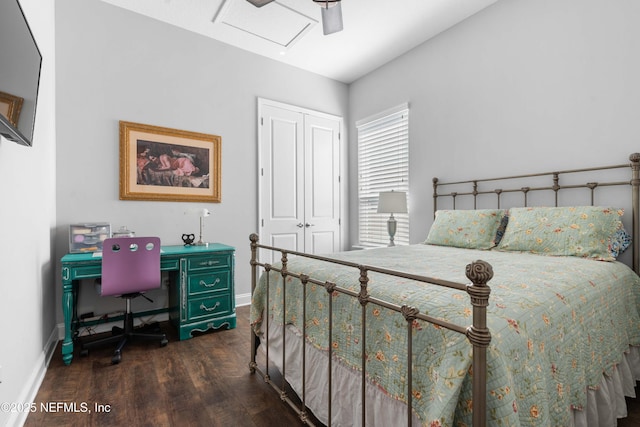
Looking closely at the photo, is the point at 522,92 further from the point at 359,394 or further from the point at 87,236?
the point at 87,236

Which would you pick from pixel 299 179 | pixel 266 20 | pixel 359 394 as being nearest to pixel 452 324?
pixel 359 394

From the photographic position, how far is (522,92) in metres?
2.70

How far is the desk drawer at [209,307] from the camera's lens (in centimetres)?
275

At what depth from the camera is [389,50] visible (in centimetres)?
369

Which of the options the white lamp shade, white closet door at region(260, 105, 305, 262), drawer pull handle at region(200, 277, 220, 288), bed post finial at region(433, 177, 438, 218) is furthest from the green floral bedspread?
white closet door at region(260, 105, 305, 262)

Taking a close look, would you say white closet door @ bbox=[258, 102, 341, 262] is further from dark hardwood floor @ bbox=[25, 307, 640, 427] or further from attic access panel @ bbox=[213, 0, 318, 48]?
dark hardwood floor @ bbox=[25, 307, 640, 427]

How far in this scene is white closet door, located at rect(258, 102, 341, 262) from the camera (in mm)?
3863

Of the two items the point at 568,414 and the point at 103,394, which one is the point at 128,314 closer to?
the point at 103,394

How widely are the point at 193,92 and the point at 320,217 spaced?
216cm

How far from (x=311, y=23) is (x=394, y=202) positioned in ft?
6.73

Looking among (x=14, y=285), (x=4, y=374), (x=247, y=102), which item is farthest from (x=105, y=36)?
(x=4, y=374)

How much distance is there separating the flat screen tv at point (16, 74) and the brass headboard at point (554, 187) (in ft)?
10.6

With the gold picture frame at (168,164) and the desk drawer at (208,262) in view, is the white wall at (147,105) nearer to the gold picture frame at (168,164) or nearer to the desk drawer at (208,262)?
the gold picture frame at (168,164)

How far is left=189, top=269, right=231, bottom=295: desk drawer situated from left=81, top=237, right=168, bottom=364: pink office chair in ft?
1.15
